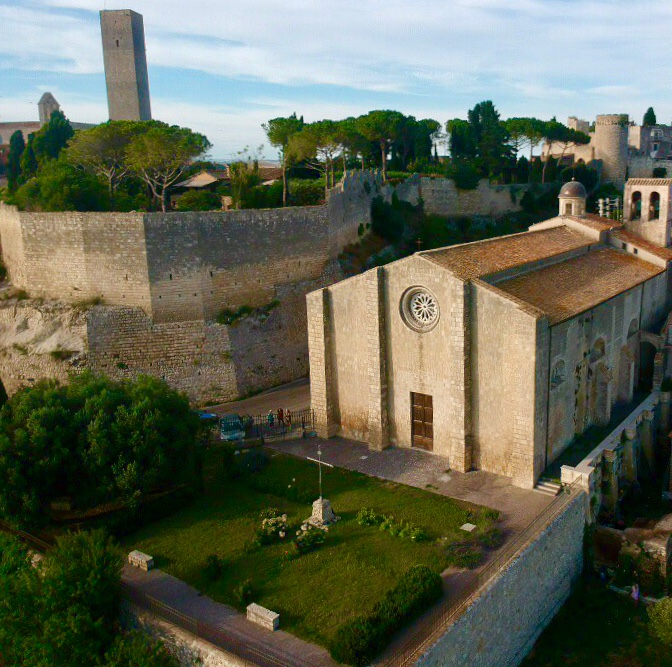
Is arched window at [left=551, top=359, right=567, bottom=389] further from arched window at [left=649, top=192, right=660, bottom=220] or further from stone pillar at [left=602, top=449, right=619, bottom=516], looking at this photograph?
arched window at [left=649, top=192, right=660, bottom=220]

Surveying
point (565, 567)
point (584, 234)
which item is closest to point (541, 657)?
point (565, 567)

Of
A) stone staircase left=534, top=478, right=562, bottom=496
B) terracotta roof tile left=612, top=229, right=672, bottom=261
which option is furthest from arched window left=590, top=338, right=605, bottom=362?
terracotta roof tile left=612, top=229, right=672, bottom=261

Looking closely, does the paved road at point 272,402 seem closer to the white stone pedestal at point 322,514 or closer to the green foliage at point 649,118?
the white stone pedestal at point 322,514

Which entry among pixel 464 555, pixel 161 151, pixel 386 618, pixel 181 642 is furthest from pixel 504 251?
pixel 161 151

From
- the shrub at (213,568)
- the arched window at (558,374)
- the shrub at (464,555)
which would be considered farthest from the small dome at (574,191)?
the shrub at (213,568)

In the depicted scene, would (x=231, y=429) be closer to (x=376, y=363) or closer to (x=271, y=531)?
(x=376, y=363)

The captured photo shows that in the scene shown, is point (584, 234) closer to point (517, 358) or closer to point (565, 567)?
point (517, 358)
